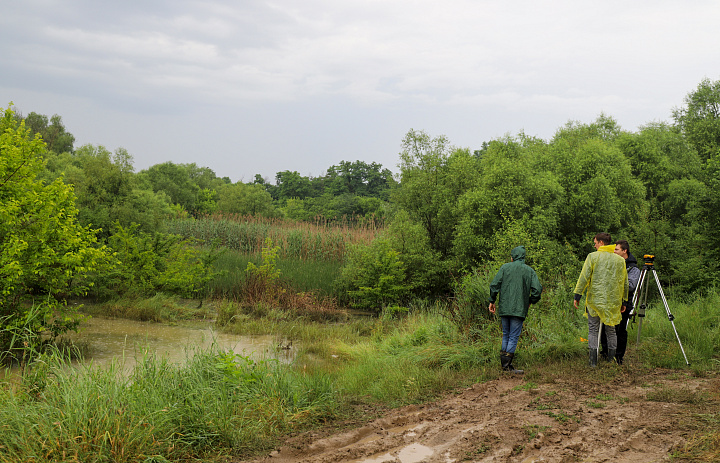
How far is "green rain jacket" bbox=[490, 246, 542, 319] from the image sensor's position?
683cm

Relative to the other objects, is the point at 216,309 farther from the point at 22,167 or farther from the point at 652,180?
the point at 652,180

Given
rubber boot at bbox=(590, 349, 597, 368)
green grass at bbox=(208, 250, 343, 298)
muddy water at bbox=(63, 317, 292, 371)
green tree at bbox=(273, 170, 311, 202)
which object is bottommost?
muddy water at bbox=(63, 317, 292, 371)

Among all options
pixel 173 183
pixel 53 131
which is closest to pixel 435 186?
pixel 173 183

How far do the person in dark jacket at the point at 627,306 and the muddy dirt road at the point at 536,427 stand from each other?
0.77 metres

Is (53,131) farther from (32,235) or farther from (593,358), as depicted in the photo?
(593,358)

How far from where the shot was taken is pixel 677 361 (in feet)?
22.6

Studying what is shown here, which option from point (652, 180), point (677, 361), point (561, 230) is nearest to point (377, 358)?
point (677, 361)

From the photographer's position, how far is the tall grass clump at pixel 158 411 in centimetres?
390

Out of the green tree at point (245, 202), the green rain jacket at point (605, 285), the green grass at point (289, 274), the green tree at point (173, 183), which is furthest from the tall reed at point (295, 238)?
the green tree at point (173, 183)

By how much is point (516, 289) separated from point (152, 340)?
27.1ft

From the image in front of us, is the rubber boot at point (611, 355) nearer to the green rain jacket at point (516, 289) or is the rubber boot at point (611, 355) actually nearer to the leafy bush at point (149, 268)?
the green rain jacket at point (516, 289)

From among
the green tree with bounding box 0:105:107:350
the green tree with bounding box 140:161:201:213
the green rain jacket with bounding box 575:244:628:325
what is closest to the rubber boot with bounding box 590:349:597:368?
the green rain jacket with bounding box 575:244:628:325

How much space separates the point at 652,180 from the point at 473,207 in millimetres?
10522

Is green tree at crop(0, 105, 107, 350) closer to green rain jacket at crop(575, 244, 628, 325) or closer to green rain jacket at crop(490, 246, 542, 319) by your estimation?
green rain jacket at crop(490, 246, 542, 319)
